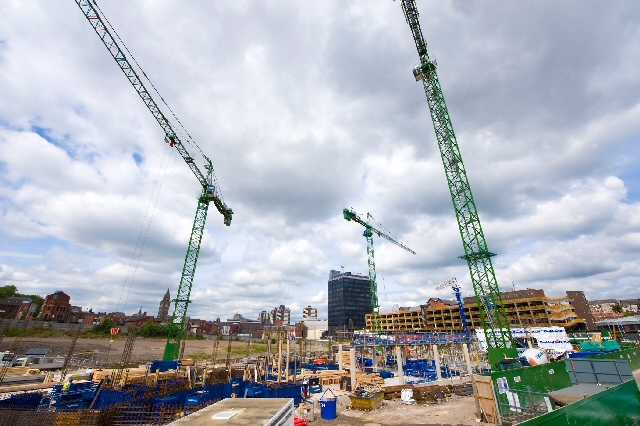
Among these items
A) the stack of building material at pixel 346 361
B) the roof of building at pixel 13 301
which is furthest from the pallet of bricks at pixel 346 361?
the roof of building at pixel 13 301

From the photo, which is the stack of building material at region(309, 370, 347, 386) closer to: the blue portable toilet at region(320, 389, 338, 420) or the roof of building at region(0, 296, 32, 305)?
the blue portable toilet at region(320, 389, 338, 420)

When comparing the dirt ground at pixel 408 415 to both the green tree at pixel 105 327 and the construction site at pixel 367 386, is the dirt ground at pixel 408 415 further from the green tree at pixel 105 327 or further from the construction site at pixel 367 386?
the green tree at pixel 105 327

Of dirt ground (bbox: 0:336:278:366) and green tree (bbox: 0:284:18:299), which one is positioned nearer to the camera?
dirt ground (bbox: 0:336:278:366)

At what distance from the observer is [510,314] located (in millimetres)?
95875

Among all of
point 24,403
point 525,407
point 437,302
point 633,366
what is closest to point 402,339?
point 633,366

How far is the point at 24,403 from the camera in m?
18.6

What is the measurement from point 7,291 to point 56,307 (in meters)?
22.3

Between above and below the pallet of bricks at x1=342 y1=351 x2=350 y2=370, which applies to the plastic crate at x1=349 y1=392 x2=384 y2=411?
below

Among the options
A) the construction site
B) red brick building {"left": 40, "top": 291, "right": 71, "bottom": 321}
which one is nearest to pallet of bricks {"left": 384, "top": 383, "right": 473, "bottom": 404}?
the construction site

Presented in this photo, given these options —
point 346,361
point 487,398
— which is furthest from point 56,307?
point 487,398

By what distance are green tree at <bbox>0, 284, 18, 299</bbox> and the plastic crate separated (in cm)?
12973

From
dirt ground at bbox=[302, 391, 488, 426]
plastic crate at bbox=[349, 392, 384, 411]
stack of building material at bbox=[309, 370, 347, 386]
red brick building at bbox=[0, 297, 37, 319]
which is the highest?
red brick building at bbox=[0, 297, 37, 319]

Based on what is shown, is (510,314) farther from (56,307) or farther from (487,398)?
(56,307)

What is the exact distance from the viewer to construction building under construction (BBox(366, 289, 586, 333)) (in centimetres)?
8900
